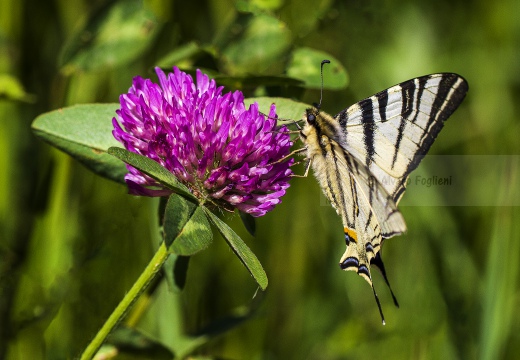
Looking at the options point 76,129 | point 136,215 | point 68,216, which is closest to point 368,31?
point 136,215

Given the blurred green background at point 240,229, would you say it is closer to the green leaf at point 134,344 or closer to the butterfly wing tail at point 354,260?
the green leaf at point 134,344

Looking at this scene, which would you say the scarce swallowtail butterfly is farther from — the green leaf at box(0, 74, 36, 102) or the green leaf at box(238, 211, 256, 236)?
the green leaf at box(0, 74, 36, 102)

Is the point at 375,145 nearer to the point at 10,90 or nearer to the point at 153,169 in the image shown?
the point at 153,169

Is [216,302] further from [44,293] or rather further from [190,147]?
[190,147]

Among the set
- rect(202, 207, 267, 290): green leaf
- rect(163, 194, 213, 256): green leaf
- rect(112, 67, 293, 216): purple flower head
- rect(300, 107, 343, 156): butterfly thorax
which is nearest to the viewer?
rect(163, 194, 213, 256): green leaf

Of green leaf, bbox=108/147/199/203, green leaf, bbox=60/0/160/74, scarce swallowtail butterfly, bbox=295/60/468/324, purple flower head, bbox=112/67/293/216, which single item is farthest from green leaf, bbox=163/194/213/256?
green leaf, bbox=60/0/160/74

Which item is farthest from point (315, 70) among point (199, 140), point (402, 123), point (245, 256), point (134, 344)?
point (134, 344)

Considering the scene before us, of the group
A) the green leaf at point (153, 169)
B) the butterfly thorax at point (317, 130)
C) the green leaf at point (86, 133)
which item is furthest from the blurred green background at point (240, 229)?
the green leaf at point (153, 169)
